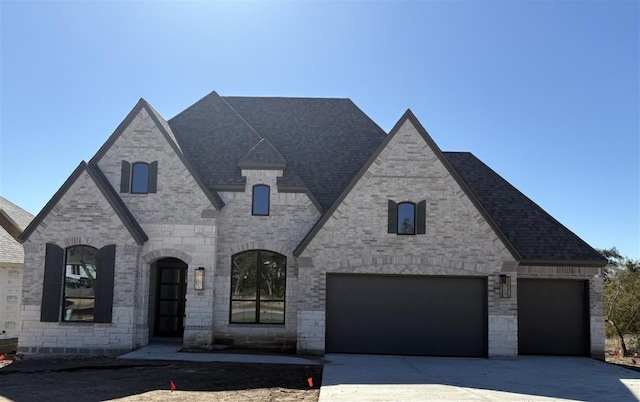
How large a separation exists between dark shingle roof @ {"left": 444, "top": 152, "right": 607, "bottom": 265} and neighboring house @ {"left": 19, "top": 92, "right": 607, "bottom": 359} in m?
0.07

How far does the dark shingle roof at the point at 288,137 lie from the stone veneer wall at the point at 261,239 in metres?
0.51

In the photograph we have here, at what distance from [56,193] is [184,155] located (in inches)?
160

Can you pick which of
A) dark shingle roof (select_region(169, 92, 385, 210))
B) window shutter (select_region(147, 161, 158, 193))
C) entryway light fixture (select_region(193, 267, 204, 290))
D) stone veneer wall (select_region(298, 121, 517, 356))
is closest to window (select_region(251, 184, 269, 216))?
dark shingle roof (select_region(169, 92, 385, 210))

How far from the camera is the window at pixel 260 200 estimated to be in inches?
712

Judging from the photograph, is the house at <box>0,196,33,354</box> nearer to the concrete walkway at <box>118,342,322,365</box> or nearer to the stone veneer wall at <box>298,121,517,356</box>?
the concrete walkway at <box>118,342,322,365</box>

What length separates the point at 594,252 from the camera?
56.9ft

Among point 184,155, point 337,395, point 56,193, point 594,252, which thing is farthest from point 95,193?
point 594,252

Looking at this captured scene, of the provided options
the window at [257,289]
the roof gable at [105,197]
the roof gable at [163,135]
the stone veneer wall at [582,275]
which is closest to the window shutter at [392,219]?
the window at [257,289]

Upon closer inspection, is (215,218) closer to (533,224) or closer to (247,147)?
(247,147)

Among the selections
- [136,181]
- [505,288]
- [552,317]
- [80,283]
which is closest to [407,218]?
[505,288]

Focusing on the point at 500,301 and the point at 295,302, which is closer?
the point at 500,301

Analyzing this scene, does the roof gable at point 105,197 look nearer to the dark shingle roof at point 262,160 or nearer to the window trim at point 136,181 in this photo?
the window trim at point 136,181

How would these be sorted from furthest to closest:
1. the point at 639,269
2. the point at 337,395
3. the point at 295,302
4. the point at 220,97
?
the point at 639,269, the point at 220,97, the point at 295,302, the point at 337,395

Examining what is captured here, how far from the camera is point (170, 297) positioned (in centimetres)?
1881
